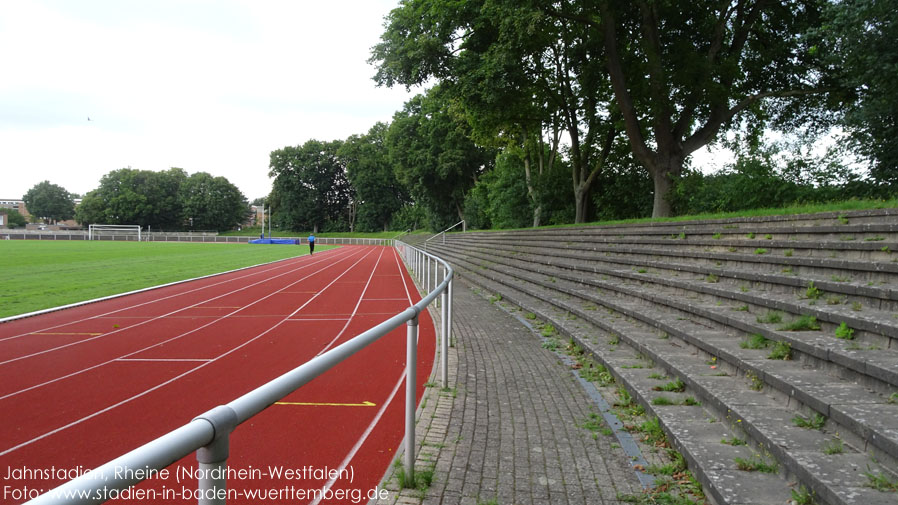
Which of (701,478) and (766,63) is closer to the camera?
(701,478)

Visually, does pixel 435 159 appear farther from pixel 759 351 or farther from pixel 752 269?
pixel 759 351

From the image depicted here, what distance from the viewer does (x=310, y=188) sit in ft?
293

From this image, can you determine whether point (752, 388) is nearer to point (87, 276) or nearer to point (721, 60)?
point (721, 60)

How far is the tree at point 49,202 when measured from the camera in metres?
122

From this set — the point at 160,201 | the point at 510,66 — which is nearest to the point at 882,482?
the point at 510,66

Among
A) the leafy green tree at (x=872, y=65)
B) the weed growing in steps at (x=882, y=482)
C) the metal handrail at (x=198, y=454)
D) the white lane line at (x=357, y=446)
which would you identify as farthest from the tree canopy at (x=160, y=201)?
the weed growing in steps at (x=882, y=482)

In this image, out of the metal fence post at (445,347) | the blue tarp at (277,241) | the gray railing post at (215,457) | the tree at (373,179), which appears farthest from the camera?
the tree at (373,179)

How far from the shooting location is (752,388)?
3766 millimetres

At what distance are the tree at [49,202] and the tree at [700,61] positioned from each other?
473 ft

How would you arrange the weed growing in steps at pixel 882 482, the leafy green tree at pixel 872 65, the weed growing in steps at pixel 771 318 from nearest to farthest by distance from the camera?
the weed growing in steps at pixel 882 482 → the weed growing in steps at pixel 771 318 → the leafy green tree at pixel 872 65

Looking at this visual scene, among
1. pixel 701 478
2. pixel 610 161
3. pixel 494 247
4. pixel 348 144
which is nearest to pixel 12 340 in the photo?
pixel 701 478

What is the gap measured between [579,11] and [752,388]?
1532cm

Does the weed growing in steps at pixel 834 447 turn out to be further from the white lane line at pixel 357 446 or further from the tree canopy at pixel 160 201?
the tree canopy at pixel 160 201

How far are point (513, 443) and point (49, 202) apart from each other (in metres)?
154
